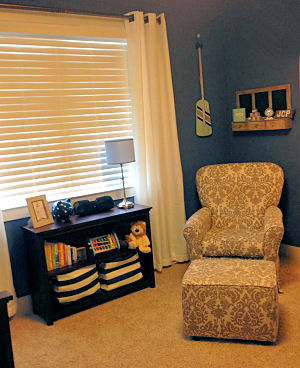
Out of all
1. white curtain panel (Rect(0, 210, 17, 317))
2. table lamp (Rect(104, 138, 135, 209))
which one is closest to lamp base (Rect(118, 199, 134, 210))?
table lamp (Rect(104, 138, 135, 209))

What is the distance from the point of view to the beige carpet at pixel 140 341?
8.54 feet

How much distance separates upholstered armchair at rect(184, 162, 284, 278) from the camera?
336 centimetres

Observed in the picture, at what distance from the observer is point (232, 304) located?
2670 mm

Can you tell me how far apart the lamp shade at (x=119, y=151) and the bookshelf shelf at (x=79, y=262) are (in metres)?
0.41

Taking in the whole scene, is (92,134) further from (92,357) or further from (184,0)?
(92,357)

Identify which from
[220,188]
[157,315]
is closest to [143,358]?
[157,315]

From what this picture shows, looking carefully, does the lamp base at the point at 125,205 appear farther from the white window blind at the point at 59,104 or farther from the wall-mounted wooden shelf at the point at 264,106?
the wall-mounted wooden shelf at the point at 264,106

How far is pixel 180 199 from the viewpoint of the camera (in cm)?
415

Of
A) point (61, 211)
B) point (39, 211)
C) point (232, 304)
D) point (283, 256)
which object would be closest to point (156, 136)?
point (61, 211)

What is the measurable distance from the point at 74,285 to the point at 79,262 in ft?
0.61

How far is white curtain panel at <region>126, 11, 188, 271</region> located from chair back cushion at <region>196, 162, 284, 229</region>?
1.12 ft

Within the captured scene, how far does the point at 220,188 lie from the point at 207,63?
1319 millimetres

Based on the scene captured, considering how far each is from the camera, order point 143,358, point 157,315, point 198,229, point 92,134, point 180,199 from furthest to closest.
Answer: point 180,199
point 92,134
point 198,229
point 157,315
point 143,358

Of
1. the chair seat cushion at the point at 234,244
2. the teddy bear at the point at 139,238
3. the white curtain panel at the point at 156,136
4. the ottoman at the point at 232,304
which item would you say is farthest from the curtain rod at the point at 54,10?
the ottoman at the point at 232,304
